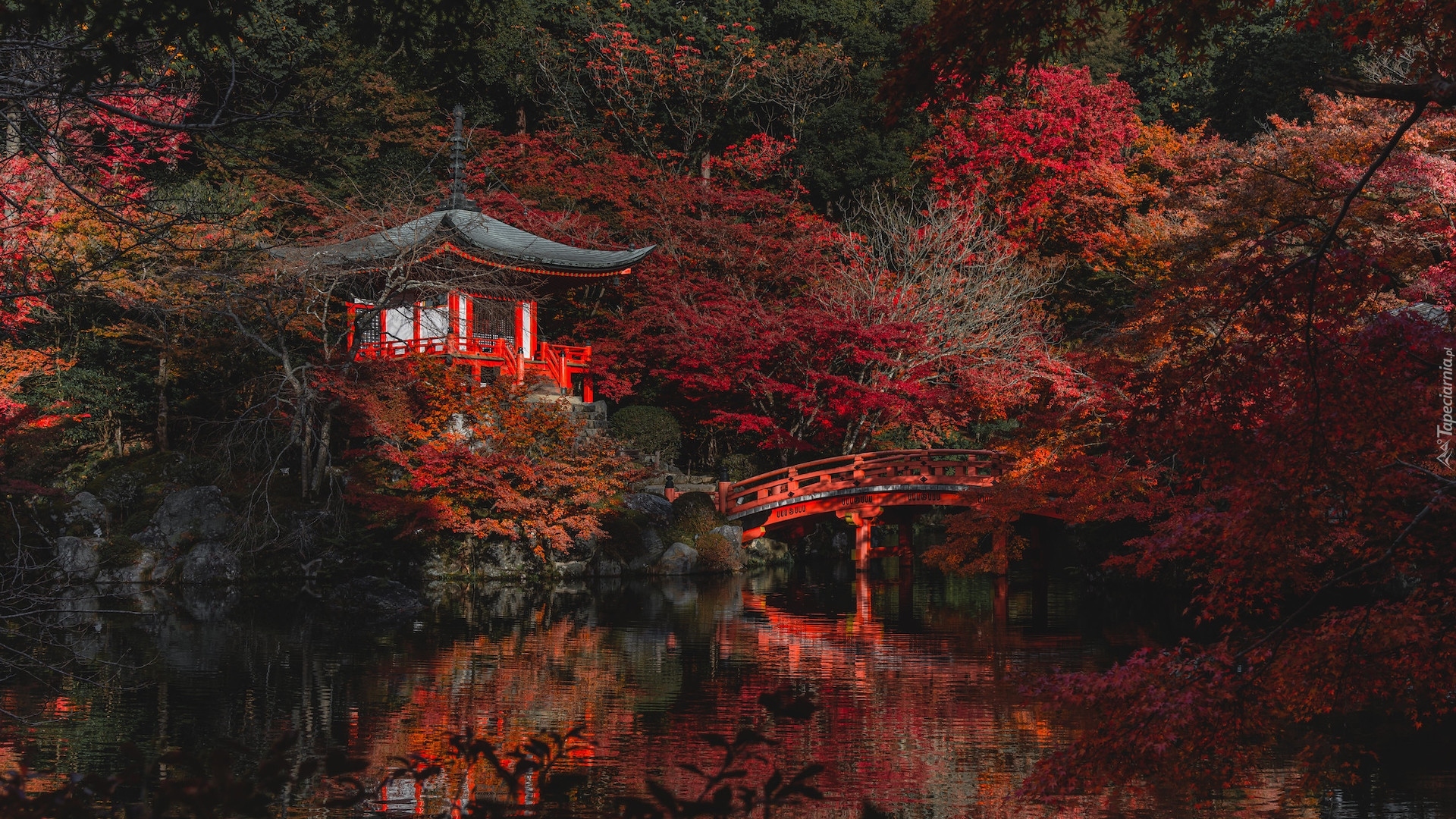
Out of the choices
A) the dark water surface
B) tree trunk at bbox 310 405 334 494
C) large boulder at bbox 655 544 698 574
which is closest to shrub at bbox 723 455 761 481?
large boulder at bbox 655 544 698 574

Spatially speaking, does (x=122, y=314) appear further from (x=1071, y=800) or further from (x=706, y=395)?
(x=1071, y=800)

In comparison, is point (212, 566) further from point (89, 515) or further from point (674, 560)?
point (674, 560)

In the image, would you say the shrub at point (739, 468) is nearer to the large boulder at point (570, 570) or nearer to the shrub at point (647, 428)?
the shrub at point (647, 428)

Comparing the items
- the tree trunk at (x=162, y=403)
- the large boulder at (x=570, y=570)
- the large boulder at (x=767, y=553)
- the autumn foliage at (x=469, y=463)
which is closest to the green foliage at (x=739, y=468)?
the large boulder at (x=767, y=553)

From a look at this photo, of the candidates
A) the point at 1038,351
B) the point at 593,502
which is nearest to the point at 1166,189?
the point at 1038,351

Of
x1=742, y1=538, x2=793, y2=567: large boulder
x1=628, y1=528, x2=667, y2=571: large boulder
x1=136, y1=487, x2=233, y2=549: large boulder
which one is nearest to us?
x1=136, y1=487, x2=233, y2=549: large boulder

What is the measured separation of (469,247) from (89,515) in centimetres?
694

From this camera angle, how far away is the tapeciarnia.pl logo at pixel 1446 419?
5688 mm

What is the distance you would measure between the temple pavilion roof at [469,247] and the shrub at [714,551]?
5095 millimetres

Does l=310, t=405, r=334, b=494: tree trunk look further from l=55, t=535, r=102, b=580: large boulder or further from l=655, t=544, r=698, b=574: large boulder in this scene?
l=655, t=544, r=698, b=574: large boulder

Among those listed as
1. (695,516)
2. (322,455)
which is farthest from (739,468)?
(322,455)

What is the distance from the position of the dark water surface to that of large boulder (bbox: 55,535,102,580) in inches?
34.5

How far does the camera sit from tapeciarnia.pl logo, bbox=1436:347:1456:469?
18.7 feet

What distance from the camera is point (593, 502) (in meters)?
18.5
